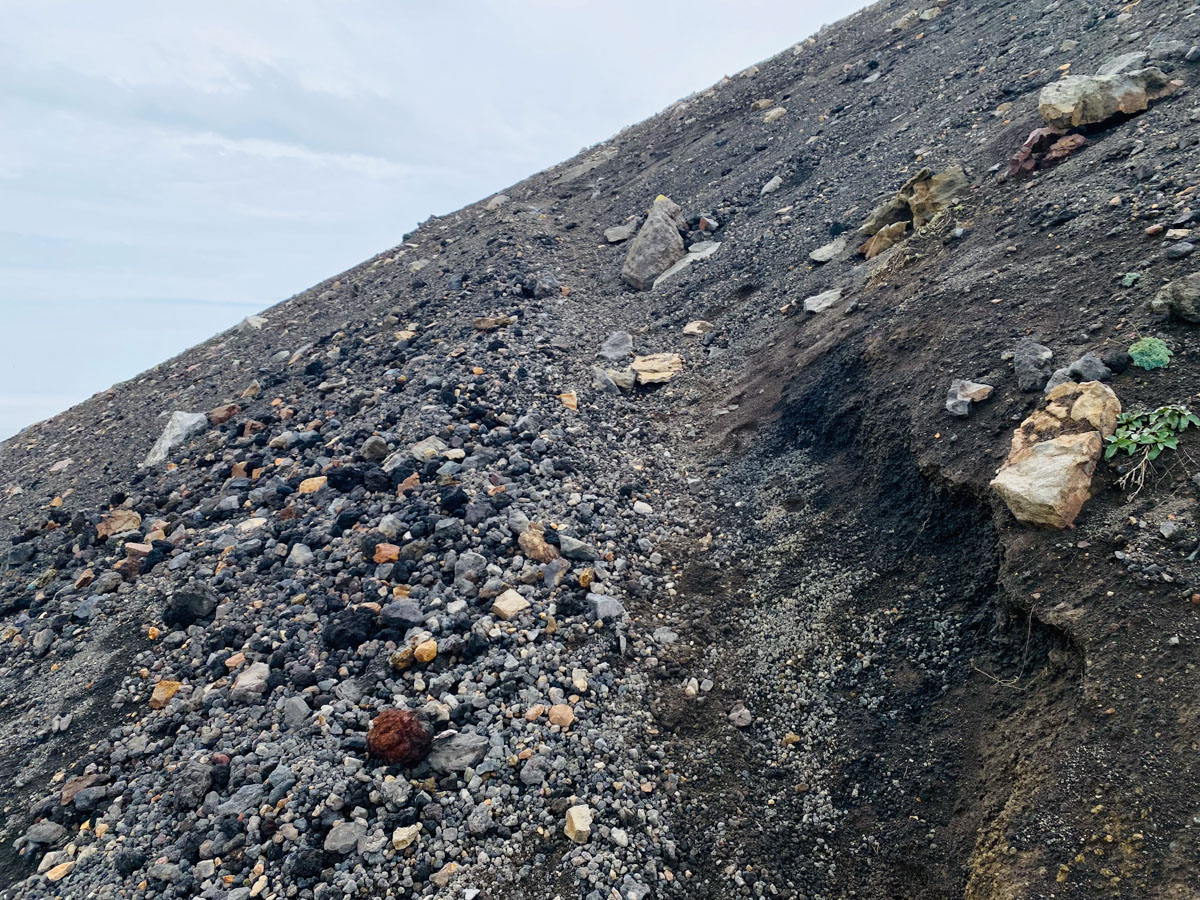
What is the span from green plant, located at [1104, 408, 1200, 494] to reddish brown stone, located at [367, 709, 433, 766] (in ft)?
14.0

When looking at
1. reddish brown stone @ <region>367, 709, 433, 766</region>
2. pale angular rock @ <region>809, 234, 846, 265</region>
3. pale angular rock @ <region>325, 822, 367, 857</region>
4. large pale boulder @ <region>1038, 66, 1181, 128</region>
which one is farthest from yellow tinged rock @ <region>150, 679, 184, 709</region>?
large pale boulder @ <region>1038, 66, 1181, 128</region>

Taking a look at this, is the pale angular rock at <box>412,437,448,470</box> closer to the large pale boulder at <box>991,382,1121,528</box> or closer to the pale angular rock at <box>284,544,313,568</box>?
the pale angular rock at <box>284,544,313,568</box>

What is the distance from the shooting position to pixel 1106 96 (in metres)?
6.39

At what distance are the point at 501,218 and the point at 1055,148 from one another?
10420mm

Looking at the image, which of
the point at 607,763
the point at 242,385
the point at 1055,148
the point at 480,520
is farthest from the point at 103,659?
the point at 1055,148

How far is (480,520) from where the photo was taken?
217 inches

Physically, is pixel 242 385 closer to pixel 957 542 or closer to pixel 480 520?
pixel 480 520

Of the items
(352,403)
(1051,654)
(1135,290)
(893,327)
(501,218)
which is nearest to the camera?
(1051,654)

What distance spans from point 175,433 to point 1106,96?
12.1 m

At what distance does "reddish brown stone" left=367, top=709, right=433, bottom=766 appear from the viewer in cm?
385

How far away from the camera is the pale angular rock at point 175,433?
8883 millimetres

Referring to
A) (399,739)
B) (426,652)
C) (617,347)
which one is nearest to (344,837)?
(399,739)

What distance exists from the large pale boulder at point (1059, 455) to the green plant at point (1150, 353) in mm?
247

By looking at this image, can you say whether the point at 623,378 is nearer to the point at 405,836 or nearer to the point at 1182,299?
the point at 1182,299
